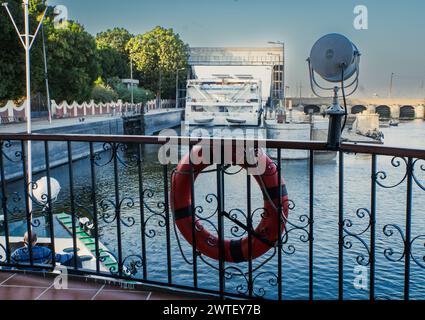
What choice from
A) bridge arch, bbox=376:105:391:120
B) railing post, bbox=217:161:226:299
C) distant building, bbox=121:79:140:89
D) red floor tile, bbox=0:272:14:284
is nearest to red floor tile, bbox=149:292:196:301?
railing post, bbox=217:161:226:299

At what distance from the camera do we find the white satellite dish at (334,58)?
218 centimetres

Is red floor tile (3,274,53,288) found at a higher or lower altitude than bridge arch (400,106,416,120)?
higher

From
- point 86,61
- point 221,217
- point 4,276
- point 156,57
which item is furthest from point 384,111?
point 4,276

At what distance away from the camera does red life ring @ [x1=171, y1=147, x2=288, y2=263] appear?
2.34m

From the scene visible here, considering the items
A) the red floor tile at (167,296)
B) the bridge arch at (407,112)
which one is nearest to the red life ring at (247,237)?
the red floor tile at (167,296)

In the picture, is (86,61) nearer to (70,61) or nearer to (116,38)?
(70,61)

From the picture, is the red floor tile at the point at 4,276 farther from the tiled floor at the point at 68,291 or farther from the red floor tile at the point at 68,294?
the red floor tile at the point at 68,294

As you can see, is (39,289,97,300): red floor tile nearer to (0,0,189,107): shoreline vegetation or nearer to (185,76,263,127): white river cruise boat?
(0,0,189,107): shoreline vegetation

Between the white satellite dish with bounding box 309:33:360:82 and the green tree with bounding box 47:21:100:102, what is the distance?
2433 centimetres

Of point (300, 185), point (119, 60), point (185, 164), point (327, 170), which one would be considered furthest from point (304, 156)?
point (119, 60)

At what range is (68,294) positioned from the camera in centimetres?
255

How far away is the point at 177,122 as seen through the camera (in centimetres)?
4784

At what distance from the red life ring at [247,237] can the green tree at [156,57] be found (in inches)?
1902
